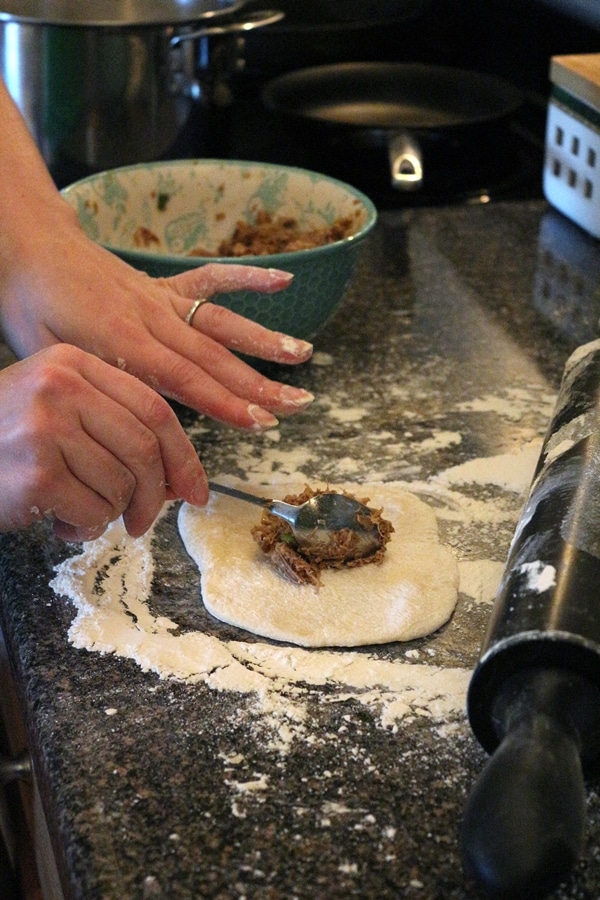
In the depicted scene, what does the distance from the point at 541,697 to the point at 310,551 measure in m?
0.30

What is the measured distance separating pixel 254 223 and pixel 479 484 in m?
0.56

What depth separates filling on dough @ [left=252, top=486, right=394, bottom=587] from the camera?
820 millimetres

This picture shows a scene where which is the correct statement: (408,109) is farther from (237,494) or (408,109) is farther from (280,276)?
(237,494)

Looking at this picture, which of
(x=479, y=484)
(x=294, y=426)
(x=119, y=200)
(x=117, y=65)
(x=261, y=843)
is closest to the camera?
(x=261, y=843)

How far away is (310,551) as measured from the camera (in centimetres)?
84

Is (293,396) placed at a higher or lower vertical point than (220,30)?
lower

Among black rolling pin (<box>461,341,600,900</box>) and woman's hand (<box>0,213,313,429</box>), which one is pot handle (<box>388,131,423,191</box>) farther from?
black rolling pin (<box>461,341,600,900</box>)

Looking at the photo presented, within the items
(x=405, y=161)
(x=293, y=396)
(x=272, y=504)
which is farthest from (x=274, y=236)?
(x=272, y=504)

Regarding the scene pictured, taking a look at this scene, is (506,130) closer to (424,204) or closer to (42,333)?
(424,204)

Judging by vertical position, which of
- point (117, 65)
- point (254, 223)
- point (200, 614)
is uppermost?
point (117, 65)

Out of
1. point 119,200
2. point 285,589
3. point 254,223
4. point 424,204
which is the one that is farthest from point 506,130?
point 285,589

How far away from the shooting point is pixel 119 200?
1.27m

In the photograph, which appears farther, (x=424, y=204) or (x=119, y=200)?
(x=424, y=204)

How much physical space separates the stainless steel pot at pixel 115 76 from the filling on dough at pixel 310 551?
0.85 m
